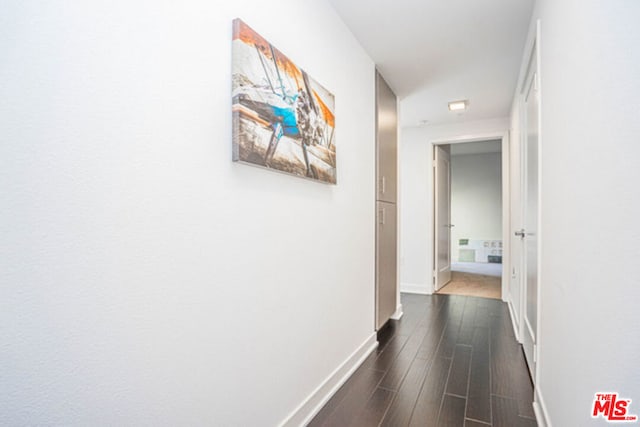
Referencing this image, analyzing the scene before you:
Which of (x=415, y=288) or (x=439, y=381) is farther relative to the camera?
(x=415, y=288)

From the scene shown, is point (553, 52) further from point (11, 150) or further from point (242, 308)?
point (11, 150)

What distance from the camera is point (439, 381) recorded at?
2158 millimetres

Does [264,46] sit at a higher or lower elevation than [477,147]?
lower

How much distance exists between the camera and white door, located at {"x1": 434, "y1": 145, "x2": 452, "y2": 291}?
4715 millimetres

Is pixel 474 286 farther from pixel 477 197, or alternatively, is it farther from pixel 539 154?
pixel 539 154

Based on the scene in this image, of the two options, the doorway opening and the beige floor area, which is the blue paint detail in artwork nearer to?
the beige floor area

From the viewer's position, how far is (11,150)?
669 millimetres

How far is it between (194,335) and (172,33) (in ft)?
3.09

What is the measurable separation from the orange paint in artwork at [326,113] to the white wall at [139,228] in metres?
0.25

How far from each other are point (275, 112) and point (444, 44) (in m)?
1.77

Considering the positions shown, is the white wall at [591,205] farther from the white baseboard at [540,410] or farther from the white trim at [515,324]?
the white trim at [515,324]

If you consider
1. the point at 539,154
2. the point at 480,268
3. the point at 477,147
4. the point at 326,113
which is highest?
the point at 477,147

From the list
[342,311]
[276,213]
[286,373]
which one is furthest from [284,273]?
[342,311]

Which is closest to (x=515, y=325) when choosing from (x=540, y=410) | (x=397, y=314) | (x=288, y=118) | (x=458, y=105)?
(x=397, y=314)
